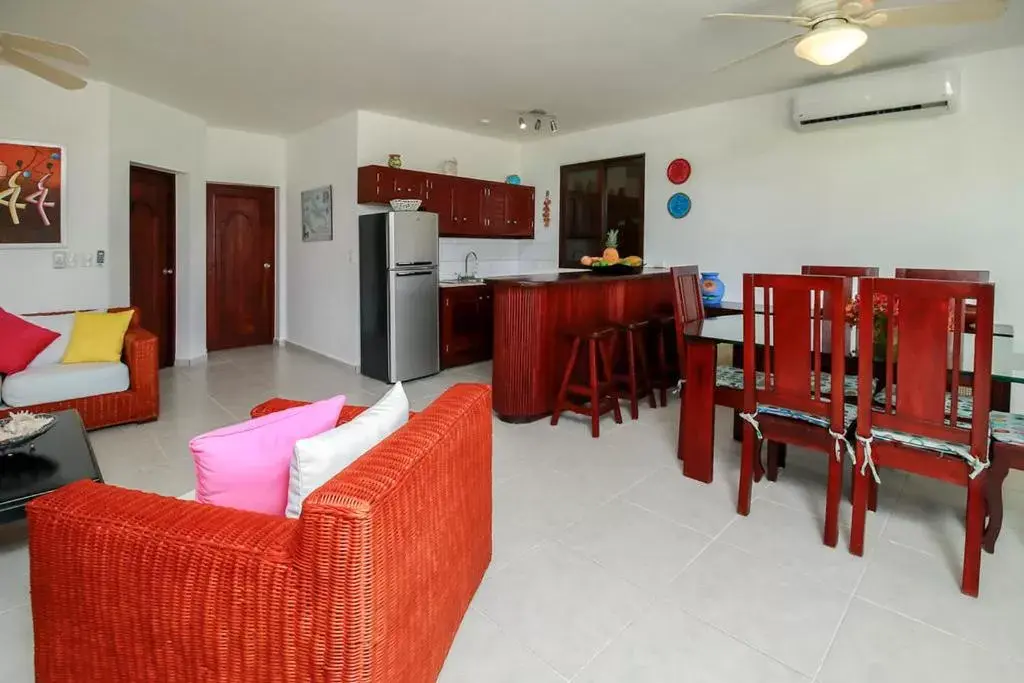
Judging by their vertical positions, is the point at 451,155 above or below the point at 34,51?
above

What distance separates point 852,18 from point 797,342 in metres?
1.55

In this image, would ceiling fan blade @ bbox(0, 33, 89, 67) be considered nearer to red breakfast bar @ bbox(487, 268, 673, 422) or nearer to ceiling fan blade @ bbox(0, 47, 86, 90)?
ceiling fan blade @ bbox(0, 47, 86, 90)

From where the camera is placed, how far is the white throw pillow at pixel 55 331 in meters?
3.74

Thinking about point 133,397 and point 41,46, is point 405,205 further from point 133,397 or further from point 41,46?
point 41,46

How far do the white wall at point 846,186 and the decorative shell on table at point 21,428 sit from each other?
4.91 metres

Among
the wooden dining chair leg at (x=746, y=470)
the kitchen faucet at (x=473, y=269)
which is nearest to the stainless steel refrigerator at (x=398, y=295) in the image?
the kitchen faucet at (x=473, y=269)

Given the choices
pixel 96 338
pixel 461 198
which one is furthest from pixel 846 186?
pixel 96 338

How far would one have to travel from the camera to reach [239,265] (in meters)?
6.87

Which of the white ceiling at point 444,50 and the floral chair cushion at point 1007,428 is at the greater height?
the white ceiling at point 444,50

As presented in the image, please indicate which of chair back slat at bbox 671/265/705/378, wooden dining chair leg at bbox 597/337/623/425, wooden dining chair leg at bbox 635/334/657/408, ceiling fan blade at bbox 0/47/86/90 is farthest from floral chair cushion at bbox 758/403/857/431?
ceiling fan blade at bbox 0/47/86/90

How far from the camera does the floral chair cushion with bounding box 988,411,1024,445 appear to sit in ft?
6.88

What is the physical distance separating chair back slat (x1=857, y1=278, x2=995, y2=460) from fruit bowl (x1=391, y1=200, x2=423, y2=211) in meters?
3.95

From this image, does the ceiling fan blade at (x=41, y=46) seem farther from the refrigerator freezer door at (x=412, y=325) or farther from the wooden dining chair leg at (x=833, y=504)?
the wooden dining chair leg at (x=833, y=504)

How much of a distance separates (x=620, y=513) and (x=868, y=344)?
123 centimetres
